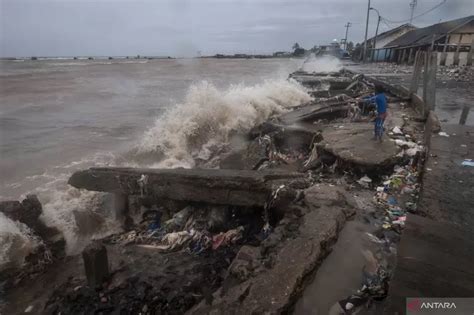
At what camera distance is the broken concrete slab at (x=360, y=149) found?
5.87 m

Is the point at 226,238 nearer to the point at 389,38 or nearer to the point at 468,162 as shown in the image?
the point at 468,162

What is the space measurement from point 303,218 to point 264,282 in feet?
4.42

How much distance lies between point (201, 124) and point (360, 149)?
20.5 feet

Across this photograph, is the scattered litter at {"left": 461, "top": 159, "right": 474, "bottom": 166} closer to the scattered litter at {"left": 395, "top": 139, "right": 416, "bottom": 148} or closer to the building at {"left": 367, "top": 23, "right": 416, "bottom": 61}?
the scattered litter at {"left": 395, "top": 139, "right": 416, "bottom": 148}

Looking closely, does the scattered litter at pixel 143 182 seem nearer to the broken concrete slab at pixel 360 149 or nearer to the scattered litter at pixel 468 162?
the broken concrete slab at pixel 360 149

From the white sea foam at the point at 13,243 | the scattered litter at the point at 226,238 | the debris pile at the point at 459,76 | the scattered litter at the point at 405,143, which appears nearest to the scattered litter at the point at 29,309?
the white sea foam at the point at 13,243

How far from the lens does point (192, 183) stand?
5379mm

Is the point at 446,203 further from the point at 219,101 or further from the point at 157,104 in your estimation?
the point at 157,104

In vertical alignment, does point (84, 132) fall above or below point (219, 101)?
below

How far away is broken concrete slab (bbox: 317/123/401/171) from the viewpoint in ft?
19.2

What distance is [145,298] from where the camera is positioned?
3.81 metres

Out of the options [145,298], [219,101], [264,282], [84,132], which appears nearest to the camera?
[264,282]

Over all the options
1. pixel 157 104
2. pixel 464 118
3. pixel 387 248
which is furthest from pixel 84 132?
pixel 464 118

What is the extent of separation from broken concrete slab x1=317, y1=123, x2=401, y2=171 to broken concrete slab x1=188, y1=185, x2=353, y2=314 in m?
1.88
